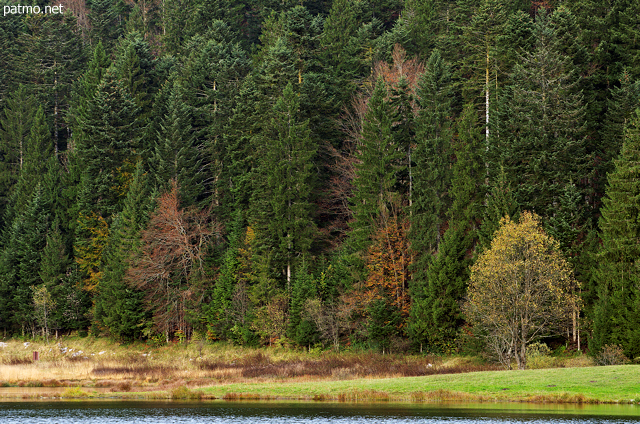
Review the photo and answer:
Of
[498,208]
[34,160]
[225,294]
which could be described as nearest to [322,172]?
[225,294]

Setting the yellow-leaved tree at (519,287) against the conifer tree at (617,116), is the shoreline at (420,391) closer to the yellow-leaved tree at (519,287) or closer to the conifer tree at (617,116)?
the yellow-leaved tree at (519,287)

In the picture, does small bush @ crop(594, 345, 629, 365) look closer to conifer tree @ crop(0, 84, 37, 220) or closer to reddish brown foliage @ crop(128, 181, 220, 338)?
reddish brown foliage @ crop(128, 181, 220, 338)

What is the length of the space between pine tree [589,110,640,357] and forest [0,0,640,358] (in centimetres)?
16

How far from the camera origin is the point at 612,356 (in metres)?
55.3

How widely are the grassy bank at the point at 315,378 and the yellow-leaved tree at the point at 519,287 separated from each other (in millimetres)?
3001

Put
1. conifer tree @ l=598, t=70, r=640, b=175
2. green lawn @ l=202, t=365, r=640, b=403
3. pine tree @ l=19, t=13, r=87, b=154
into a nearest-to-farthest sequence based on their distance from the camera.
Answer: green lawn @ l=202, t=365, r=640, b=403, conifer tree @ l=598, t=70, r=640, b=175, pine tree @ l=19, t=13, r=87, b=154

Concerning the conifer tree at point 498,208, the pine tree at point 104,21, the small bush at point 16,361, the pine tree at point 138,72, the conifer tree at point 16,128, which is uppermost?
the pine tree at point 104,21

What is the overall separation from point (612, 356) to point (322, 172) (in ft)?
144

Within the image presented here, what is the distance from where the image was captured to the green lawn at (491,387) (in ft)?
142

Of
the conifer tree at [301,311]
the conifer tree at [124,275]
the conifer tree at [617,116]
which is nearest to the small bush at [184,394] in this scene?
the conifer tree at [301,311]

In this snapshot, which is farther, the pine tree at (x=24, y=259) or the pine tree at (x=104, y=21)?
the pine tree at (x=104, y=21)

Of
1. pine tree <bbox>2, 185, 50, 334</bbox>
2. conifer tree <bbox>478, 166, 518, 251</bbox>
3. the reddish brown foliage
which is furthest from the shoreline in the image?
pine tree <bbox>2, 185, 50, 334</bbox>

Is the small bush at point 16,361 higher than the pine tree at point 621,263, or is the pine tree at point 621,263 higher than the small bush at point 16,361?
the pine tree at point 621,263

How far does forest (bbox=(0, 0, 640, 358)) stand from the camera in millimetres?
68312
